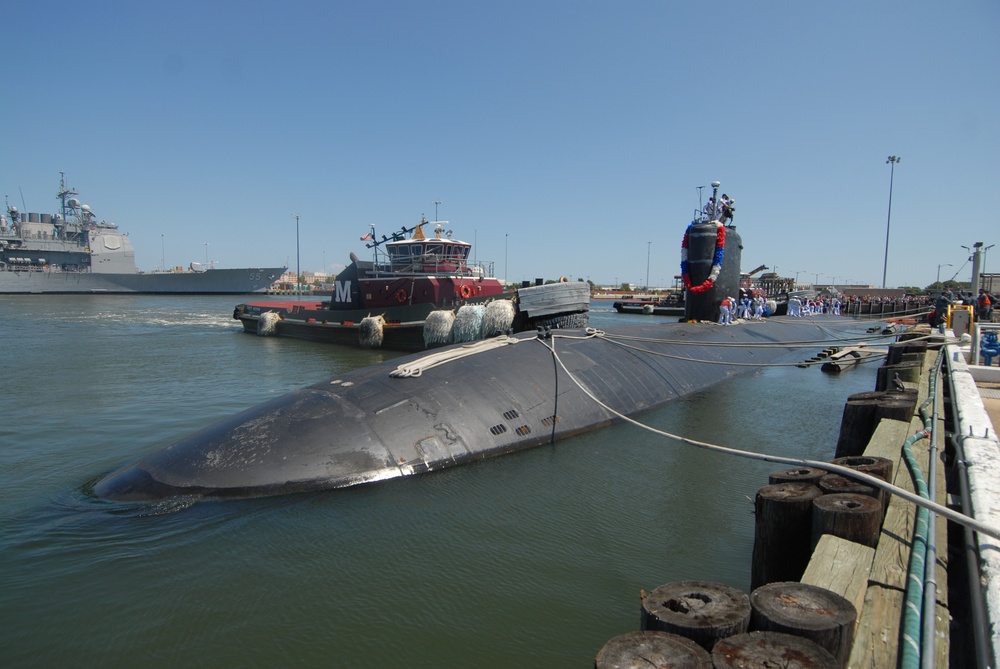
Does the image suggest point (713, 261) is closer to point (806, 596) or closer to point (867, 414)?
point (867, 414)

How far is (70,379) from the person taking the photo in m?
15.9

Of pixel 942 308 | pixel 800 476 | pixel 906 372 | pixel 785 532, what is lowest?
pixel 785 532

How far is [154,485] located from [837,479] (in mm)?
6184

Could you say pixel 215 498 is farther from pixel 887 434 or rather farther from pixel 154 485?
pixel 887 434

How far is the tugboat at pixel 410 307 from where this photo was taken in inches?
890

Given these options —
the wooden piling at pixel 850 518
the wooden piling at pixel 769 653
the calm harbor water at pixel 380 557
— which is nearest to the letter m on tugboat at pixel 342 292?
the calm harbor water at pixel 380 557

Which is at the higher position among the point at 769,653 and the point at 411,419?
the point at 769,653

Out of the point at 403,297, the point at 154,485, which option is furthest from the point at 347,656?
the point at 403,297

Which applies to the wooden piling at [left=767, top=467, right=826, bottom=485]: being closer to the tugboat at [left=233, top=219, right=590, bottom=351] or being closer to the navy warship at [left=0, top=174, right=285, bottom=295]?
the tugboat at [left=233, top=219, right=590, bottom=351]

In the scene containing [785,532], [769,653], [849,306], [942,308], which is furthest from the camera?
[849,306]

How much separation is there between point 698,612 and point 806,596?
1.54 ft

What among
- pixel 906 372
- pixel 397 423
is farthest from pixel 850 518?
pixel 906 372

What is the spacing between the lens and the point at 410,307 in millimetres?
24547

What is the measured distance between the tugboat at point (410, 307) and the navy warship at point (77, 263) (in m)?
45.6
